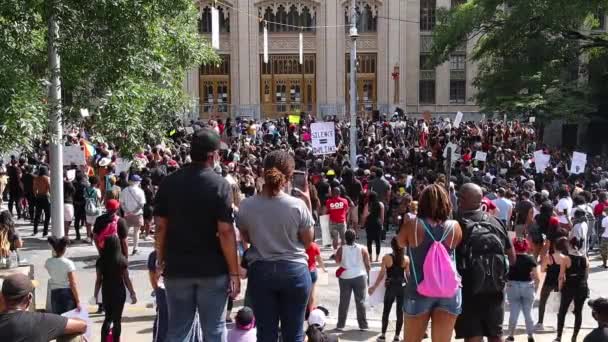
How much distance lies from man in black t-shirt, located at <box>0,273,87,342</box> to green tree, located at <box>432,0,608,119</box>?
23.9 m

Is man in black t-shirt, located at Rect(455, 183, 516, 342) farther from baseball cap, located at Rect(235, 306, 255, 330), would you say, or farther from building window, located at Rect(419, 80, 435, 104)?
building window, located at Rect(419, 80, 435, 104)

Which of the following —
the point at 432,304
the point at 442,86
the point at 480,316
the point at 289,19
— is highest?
the point at 289,19

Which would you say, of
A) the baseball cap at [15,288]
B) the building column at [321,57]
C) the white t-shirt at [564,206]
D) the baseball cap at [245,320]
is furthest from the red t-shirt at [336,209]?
the building column at [321,57]

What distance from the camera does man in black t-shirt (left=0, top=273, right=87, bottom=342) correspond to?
439 centimetres

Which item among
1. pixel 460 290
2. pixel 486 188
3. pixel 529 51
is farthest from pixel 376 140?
pixel 460 290

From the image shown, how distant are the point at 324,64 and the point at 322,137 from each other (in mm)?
28934

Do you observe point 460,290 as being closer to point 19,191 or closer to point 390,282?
point 390,282

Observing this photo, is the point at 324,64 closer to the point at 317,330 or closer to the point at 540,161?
the point at 540,161

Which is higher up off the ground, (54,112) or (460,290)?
(54,112)

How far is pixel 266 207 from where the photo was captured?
4914 mm

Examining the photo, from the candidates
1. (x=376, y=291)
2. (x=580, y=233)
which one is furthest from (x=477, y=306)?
(x=580, y=233)

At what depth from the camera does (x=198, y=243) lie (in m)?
4.64

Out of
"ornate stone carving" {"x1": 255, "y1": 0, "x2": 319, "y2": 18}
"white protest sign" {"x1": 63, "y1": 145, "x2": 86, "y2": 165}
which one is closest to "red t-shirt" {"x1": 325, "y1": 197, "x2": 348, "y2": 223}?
"white protest sign" {"x1": 63, "y1": 145, "x2": 86, "y2": 165}

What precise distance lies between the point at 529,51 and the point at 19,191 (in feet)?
60.0
